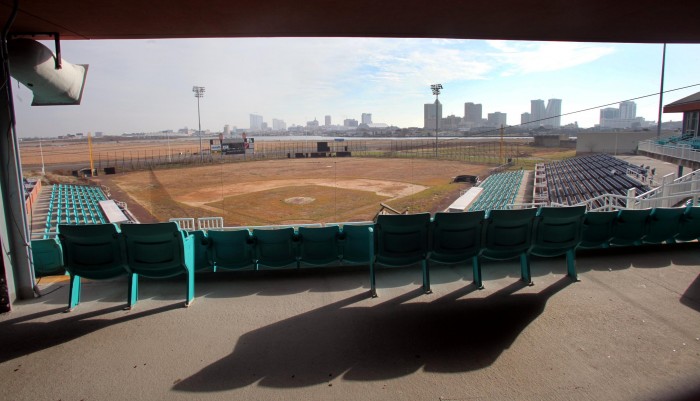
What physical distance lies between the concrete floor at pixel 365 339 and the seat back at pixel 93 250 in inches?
13.7

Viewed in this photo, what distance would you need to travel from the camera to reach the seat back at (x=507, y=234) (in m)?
3.53

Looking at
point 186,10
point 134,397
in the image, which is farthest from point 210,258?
point 186,10

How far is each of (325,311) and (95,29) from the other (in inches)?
132

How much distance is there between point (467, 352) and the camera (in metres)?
2.56

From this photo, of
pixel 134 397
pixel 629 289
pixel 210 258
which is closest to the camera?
pixel 134 397

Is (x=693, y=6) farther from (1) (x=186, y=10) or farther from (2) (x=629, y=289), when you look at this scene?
(1) (x=186, y=10)

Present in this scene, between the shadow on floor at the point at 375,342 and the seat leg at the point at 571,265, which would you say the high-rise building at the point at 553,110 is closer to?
the seat leg at the point at 571,265

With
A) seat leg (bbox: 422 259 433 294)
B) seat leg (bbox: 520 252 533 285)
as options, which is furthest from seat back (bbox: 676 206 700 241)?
seat leg (bbox: 422 259 433 294)

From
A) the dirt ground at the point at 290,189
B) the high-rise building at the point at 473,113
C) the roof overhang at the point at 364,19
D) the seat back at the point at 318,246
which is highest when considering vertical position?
the roof overhang at the point at 364,19

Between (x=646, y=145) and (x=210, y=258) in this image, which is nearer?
(x=210, y=258)

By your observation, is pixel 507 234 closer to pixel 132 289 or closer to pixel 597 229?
pixel 597 229

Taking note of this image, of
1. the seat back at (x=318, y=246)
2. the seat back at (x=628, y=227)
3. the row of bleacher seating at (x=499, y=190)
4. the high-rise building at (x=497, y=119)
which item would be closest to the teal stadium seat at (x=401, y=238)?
the seat back at (x=318, y=246)

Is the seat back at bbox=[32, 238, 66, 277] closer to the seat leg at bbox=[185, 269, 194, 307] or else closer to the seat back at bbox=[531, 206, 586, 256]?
the seat leg at bbox=[185, 269, 194, 307]

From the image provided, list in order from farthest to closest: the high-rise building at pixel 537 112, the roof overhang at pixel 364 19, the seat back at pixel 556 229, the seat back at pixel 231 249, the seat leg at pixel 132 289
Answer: the high-rise building at pixel 537 112
the seat back at pixel 231 249
the seat back at pixel 556 229
the seat leg at pixel 132 289
the roof overhang at pixel 364 19
